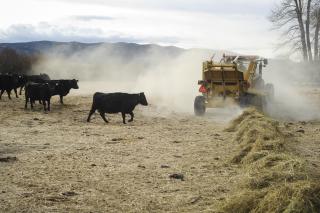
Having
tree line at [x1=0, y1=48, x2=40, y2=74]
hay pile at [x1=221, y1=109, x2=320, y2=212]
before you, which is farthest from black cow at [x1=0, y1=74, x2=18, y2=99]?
tree line at [x1=0, y1=48, x2=40, y2=74]

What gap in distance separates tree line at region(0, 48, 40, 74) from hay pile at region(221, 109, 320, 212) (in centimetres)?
4173

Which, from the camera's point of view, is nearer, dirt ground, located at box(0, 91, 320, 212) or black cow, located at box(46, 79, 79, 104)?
dirt ground, located at box(0, 91, 320, 212)

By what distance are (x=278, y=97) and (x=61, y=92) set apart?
12.2 metres

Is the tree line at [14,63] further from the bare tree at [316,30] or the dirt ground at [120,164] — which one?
the dirt ground at [120,164]

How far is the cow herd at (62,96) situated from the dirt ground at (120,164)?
0.61 metres

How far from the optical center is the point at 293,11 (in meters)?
49.7

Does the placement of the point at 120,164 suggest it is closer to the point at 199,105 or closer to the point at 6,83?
the point at 199,105

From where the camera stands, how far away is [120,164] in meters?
11.3

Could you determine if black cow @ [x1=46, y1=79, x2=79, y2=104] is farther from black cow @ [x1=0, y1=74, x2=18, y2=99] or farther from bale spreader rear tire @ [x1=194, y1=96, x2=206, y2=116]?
bale spreader rear tire @ [x1=194, y1=96, x2=206, y2=116]

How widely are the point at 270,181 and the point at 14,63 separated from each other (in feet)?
156

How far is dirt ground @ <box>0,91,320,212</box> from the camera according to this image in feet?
27.8

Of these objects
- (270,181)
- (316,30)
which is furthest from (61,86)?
(316,30)

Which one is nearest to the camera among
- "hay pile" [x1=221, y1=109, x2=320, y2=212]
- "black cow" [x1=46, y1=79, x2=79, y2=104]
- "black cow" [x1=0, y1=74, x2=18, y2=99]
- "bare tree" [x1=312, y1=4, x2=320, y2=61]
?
"hay pile" [x1=221, y1=109, x2=320, y2=212]

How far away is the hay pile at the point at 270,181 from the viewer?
706 centimetres
